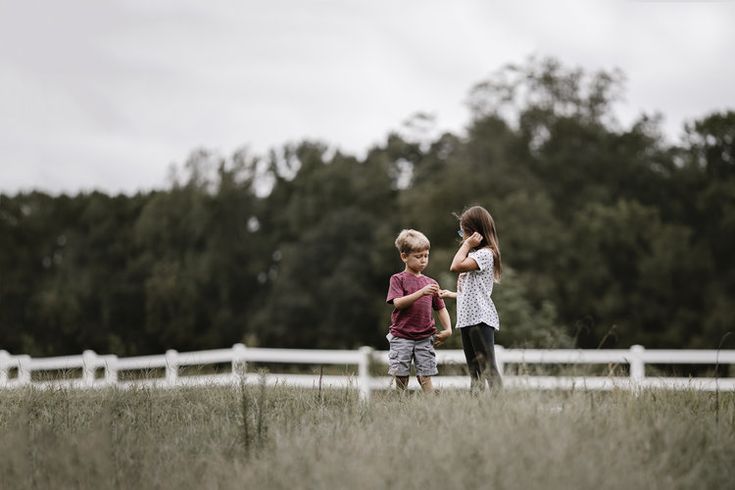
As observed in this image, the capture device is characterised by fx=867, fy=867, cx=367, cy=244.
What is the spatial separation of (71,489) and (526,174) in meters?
38.3

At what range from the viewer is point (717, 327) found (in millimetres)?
32469

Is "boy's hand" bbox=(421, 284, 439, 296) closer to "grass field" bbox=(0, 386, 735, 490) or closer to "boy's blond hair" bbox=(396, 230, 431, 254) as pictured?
"boy's blond hair" bbox=(396, 230, 431, 254)

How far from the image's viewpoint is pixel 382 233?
138 ft

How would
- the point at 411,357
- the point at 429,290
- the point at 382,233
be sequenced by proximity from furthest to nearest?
the point at 382,233
the point at 411,357
the point at 429,290

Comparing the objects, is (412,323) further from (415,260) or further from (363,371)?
(363,371)

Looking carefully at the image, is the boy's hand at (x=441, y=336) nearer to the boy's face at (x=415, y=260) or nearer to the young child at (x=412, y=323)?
the young child at (x=412, y=323)

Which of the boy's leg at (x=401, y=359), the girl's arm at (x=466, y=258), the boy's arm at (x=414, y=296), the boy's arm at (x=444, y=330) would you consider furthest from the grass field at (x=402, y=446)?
the girl's arm at (x=466, y=258)

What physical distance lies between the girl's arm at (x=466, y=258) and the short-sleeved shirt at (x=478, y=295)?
41 millimetres

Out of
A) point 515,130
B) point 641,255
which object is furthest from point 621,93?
point 641,255

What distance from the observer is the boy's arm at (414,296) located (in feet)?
20.9

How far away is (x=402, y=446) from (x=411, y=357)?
2.03 meters

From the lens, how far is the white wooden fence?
271 inches

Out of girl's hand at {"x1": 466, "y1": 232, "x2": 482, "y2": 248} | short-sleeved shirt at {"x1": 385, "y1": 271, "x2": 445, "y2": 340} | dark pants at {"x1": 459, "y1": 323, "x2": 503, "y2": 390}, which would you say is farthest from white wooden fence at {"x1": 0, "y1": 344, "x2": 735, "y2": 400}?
girl's hand at {"x1": 466, "y1": 232, "x2": 482, "y2": 248}

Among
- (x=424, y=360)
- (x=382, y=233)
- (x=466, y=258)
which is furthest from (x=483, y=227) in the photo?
(x=382, y=233)
